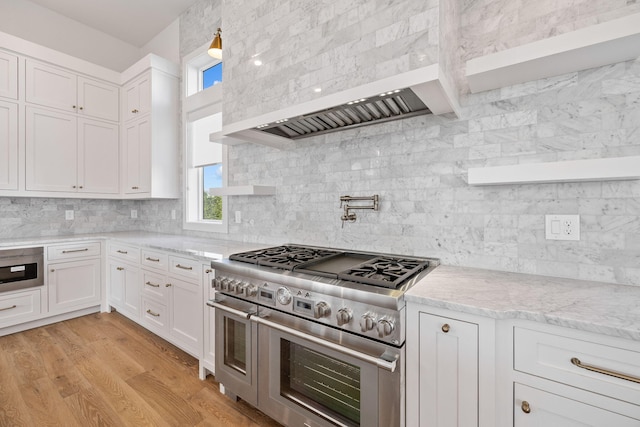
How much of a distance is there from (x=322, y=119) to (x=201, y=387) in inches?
79.6

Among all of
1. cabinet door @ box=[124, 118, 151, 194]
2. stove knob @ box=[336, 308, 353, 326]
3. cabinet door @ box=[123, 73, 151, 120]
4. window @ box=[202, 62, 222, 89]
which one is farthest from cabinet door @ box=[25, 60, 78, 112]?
stove knob @ box=[336, 308, 353, 326]

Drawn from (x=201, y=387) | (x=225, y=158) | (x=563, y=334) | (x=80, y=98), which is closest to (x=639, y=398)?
(x=563, y=334)

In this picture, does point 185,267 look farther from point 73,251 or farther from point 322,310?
point 73,251

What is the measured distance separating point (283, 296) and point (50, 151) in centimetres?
342

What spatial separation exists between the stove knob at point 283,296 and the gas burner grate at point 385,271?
31 centimetres

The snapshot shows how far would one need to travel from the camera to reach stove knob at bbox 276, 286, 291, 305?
1561 millimetres

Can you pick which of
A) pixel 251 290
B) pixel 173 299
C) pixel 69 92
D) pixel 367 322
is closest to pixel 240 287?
pixel 251 290

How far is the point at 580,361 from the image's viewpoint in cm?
95

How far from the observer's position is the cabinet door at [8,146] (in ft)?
9.73

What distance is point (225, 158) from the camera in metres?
3.03

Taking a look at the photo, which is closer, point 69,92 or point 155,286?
point 155,286

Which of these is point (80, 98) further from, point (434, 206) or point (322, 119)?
point (434, 206)

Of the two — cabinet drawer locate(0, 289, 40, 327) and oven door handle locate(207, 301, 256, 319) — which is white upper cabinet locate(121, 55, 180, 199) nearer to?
cabinet drawer locate(0, 289, 40, 327)

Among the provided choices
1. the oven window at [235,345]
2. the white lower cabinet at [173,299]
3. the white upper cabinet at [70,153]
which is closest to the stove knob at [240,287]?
the oven window at [235,345]
